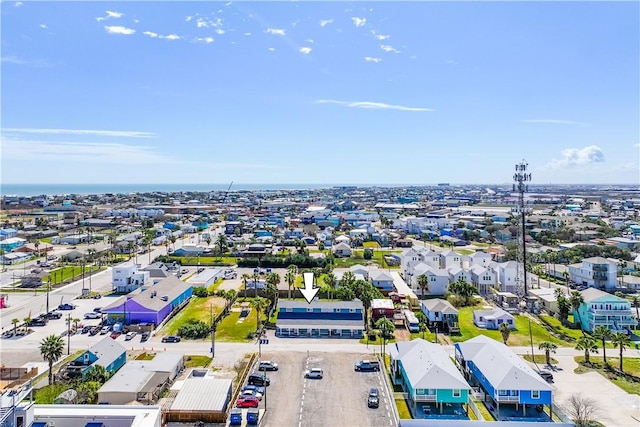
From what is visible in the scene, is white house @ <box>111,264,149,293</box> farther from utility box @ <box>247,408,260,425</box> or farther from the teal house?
utility box @ <box>247,408,260,425</box>

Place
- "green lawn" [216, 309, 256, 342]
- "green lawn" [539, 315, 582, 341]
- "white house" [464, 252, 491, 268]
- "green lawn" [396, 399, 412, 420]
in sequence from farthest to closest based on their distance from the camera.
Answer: "white house" [464, 252, 491, 268] < "green lawn" [539, 315, 582, 341] < "green lawn" [216, 309, 256, 342] < "green lawn" [396, 399, 412, 420]

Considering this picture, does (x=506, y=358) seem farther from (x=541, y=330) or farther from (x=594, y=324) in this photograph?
(x=594, y=324)

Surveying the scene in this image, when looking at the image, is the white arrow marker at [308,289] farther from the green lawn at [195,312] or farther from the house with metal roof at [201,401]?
the house with metal roof at [201,401]

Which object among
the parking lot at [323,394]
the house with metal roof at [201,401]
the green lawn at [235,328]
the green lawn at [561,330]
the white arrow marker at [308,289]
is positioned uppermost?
the white arrow marker at [308,289]

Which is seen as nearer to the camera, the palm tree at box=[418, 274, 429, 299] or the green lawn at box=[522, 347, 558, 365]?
the green lawn at box=[522, 347, 558, 365]

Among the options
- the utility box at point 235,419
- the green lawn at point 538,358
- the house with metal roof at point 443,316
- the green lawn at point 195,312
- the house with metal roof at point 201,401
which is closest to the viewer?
the utility box at point 235,419

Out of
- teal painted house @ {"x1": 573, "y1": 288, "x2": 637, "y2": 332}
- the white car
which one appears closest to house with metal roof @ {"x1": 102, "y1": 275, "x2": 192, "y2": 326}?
the white car

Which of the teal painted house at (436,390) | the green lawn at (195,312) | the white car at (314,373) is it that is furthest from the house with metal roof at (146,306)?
the teal painted house at (436,390)
